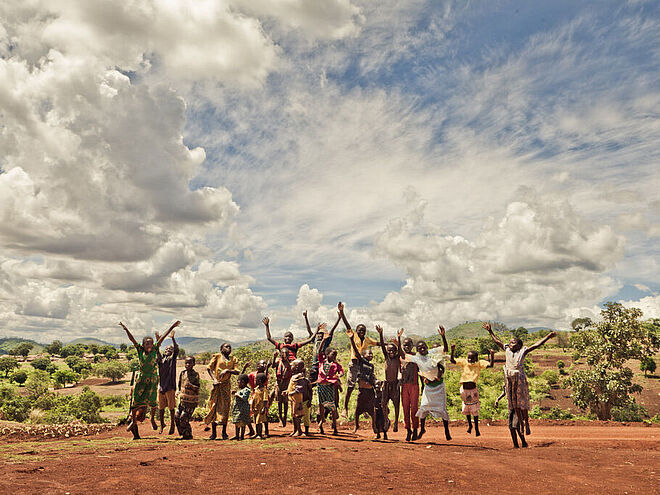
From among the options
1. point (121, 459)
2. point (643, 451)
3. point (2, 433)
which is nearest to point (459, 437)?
point (643, 451)

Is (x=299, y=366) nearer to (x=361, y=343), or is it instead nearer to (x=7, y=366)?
(x=361, y=343)

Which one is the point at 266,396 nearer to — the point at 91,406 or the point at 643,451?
the point at 643,451

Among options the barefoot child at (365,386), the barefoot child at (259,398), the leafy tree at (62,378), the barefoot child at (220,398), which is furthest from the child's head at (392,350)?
the leafy tree at (62,378)

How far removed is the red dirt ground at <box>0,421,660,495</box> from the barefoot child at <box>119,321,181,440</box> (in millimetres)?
637

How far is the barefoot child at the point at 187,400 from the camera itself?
37.5 feet

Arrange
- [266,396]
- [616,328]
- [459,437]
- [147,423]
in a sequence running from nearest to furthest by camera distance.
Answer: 1. [266,396]
2. [459,437]
3. [147,423]
4. [616,328]

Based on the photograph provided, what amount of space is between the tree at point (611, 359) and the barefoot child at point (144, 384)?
19.7 m

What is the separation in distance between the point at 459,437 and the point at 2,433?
13.8m

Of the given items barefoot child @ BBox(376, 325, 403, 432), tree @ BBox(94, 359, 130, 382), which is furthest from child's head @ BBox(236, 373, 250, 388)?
tree @ BBox(94, 359, 130, 382)

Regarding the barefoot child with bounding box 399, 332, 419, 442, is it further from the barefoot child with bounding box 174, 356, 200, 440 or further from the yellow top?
the barefoot child with bounding box 174, 356, 200, 440

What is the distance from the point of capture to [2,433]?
13.1 metres

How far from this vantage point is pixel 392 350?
1154 cm

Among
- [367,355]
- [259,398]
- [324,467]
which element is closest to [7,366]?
[259,398]

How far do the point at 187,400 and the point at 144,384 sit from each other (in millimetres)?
1177
